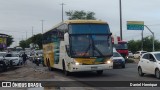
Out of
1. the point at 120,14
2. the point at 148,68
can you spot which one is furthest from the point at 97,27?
the point at 120,14

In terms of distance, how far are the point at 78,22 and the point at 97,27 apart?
1.22 m

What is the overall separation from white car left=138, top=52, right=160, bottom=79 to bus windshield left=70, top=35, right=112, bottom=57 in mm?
2143

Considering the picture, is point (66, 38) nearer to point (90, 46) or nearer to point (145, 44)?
point (90, 46)

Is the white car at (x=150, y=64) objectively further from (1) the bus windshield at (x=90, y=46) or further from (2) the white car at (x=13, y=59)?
(2) the white car at (x=13, y=59)

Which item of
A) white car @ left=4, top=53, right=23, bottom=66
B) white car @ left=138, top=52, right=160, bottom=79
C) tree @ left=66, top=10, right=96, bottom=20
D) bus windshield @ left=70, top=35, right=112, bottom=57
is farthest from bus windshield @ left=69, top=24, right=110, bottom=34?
tree @ left=66, top=10, right=96, bottom=20

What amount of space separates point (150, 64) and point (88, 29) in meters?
4.52

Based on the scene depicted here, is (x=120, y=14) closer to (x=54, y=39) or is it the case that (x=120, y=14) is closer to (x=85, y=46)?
(x=54, y=39)

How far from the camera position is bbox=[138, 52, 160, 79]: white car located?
71.3 feet

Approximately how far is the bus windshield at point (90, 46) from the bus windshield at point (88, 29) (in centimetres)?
28

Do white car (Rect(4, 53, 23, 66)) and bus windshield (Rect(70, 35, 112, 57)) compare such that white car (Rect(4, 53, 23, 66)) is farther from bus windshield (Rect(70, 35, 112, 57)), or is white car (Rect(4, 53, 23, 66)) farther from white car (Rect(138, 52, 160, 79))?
white car (Rect(138, 52, 160, 79))

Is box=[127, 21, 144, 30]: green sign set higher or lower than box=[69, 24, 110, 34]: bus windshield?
higher

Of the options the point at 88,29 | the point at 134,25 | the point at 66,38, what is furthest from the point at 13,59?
the point at 134,25

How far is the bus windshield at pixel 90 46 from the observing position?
24.0 m

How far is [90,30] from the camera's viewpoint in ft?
80.6
